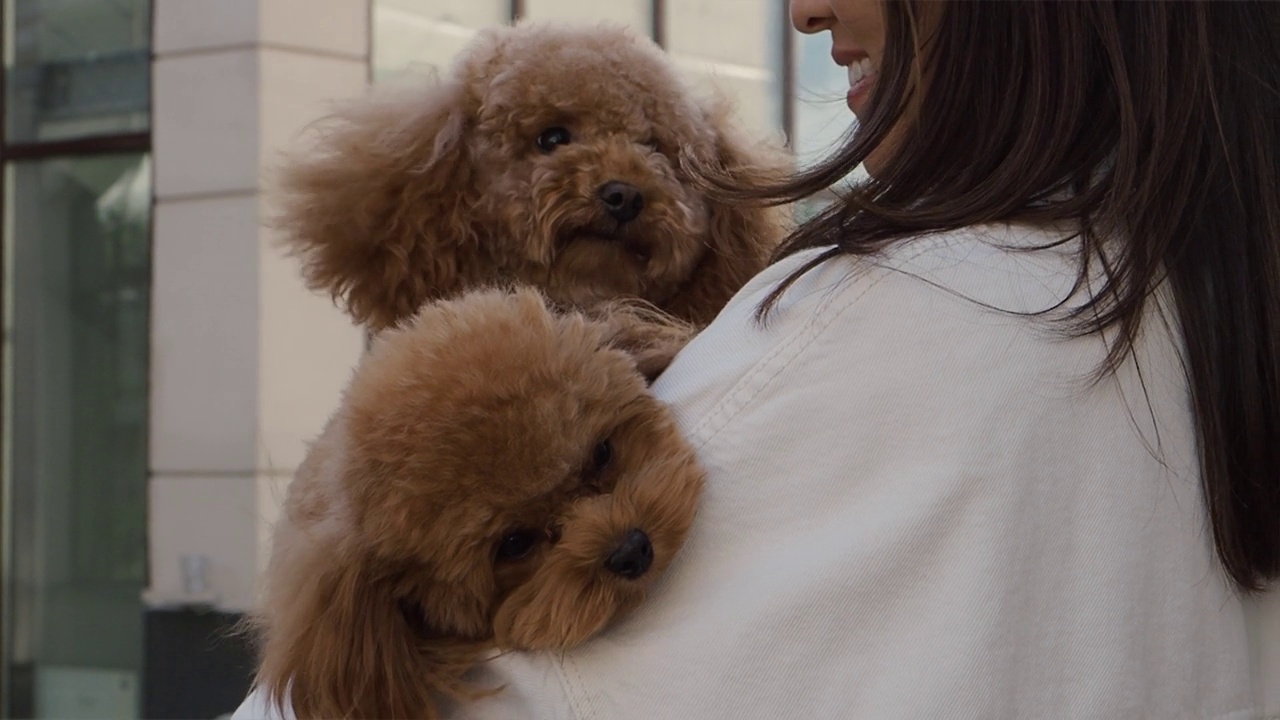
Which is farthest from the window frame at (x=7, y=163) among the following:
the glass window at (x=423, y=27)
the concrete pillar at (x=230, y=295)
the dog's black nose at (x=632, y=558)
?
the dog's black nose at (x=632, y=558)

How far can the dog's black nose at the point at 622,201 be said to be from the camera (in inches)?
82.4

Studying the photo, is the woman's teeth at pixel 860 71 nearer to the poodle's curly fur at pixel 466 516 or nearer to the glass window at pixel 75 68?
the poodle's curly fur at pixel 466 516

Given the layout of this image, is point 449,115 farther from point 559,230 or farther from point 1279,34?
point 1279,34

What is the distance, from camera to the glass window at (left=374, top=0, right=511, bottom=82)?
591 centimetres

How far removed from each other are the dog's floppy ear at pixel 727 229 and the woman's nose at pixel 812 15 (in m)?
0.27

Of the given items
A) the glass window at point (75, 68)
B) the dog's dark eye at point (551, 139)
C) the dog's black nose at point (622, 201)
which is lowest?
the dog's black nose at point (622, 201)

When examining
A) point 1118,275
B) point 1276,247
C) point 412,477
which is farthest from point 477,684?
point 1276,247

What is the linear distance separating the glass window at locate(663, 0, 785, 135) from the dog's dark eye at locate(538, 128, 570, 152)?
4.71 m

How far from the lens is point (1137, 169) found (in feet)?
4.30

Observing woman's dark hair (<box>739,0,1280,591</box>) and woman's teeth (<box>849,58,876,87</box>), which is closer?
woman's dark hair (<box>739,0,1280,591</box>)

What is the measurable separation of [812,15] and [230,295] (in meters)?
4.24

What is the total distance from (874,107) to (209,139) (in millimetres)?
4702

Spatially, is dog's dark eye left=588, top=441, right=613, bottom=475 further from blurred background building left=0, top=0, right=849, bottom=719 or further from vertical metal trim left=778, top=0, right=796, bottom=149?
vertical metal trim left=778, top=0, right=796, bottom=149

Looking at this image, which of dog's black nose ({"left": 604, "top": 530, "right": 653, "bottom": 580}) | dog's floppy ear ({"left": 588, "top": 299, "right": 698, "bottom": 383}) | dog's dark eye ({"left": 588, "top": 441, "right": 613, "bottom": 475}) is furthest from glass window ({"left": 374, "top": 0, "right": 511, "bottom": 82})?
dog's black nose ({"left": 604, "top": 530, "right": 653, "bottom": 580})
